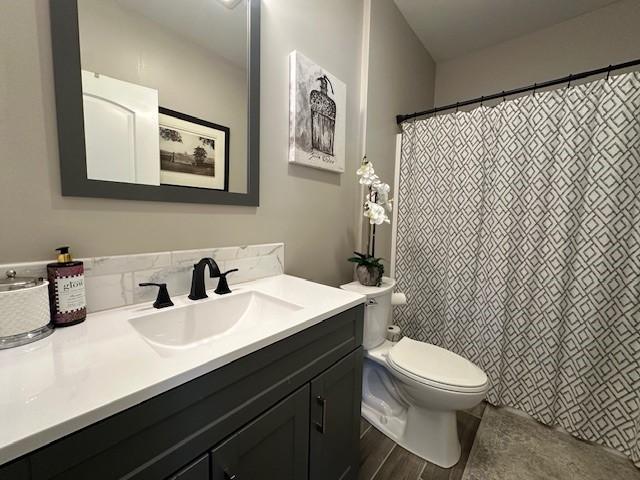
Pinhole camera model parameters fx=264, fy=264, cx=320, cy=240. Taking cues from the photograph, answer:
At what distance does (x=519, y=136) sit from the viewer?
4.93ft

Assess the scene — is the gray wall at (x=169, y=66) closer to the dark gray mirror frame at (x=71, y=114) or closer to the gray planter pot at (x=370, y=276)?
the dark gray mirror frame at (x=71, y=114)

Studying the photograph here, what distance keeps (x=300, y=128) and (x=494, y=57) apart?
216 cm

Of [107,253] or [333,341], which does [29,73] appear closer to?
[107,253]

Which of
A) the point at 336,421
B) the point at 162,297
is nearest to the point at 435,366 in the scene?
the point at 336,421

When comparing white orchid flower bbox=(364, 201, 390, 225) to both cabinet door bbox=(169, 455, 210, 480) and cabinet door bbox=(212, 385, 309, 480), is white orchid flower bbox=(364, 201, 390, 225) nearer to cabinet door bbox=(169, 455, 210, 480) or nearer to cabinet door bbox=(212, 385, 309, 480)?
cabinet door bbox=(212, 385, 309, 480)

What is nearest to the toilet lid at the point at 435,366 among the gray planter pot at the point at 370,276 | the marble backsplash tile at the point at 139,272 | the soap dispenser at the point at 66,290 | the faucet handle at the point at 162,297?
the gray planter pot at the point at 370,276

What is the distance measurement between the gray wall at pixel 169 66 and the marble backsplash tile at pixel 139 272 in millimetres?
297

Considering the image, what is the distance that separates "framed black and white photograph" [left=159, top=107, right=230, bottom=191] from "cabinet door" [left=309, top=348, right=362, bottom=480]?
2.60 feet

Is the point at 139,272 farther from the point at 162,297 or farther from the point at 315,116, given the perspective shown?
the point at 315,116

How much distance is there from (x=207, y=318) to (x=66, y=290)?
1.20 ft

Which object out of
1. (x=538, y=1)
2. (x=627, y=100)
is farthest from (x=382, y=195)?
(x=538, y=1)

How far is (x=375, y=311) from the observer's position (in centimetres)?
142

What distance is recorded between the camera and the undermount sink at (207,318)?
763 millimetres

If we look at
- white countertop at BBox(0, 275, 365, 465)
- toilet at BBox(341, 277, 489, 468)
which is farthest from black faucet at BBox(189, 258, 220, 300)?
toilet at BBox(341, 277, 489, 468)
